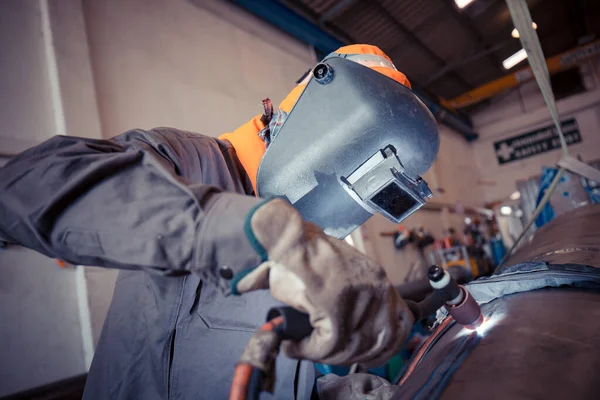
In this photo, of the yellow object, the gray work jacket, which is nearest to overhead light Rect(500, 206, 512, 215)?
the yellow object

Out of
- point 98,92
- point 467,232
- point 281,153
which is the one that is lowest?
point 467,232

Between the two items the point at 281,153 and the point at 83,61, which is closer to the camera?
the point at 281,153

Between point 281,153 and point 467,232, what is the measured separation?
Answer: 664cm

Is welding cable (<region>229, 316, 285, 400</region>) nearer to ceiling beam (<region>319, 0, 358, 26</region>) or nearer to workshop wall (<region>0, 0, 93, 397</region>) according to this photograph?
workshop wall (<region>0, 0, 93, 397</region>)

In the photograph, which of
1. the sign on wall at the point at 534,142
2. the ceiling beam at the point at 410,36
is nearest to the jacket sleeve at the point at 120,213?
the ceiling beam at the point at 410,36

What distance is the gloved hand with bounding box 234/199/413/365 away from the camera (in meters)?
0.45

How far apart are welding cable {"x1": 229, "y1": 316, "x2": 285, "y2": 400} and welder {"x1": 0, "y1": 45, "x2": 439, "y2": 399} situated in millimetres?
63

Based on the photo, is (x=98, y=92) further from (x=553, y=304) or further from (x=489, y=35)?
(x=489, y=35)

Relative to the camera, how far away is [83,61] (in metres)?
1.73

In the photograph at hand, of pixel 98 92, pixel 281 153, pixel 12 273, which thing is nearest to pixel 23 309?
pixel 12 273

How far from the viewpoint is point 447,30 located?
5.09 m

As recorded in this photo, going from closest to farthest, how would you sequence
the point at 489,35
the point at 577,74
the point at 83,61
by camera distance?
the point at 83,61
the point at 489,35
the point at 577,74

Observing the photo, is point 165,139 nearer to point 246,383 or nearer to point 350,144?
point 350,144

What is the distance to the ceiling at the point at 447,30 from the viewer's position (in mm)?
4016
